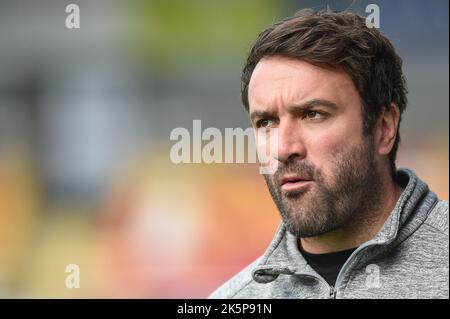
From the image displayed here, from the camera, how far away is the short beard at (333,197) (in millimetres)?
1769

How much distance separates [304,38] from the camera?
184cm

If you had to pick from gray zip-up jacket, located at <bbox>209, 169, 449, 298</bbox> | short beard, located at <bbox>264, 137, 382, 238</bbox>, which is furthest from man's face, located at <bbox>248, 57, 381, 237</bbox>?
gray zip-up jacket, located at <bbox>209, 169, 449, 298</bbox>

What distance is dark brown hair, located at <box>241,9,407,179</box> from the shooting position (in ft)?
5.95

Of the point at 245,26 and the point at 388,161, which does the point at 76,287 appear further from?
the point at 388,161

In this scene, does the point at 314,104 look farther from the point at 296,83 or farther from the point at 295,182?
the point at 295,182

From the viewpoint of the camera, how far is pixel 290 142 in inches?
69.5

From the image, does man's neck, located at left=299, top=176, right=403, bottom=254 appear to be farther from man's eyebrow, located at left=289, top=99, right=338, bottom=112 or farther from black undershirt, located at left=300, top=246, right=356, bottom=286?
man's eyebrow, located at left=289, top=99, right=338, bottom=112

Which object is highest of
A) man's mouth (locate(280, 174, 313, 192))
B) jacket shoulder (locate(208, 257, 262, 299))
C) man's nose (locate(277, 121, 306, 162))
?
man's nose (locate(277, 121, 306, 162))

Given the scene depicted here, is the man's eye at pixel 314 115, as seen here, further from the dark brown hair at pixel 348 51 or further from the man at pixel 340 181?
the dark brown hair at pixel 348 51

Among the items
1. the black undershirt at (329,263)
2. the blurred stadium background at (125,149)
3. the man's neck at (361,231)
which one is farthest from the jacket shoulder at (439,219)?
the blurred stadium background at (125,149)

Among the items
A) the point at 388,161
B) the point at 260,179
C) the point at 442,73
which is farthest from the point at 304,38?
the point at 260,179

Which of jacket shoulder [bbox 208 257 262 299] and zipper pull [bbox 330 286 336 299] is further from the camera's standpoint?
jacket shoulder [bbox 208 257 262 299]

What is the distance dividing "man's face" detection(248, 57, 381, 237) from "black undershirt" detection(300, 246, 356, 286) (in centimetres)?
7

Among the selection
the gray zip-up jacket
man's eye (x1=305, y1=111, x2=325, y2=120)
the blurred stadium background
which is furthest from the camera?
the blurred stadium background
